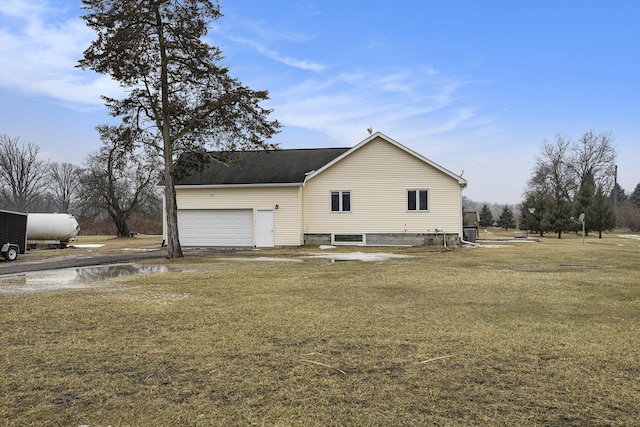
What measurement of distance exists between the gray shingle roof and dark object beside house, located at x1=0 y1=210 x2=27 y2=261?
7.80m

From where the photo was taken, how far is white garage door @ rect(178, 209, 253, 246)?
2614 centimetres

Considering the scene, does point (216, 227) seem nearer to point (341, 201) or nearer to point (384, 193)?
point (341, 201)

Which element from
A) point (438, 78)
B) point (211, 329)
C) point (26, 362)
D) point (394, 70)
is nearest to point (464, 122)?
point (438, 78)

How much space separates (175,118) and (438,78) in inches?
493

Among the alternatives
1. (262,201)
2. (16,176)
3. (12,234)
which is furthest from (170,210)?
(16,176)

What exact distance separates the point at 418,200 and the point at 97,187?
32.4 metres

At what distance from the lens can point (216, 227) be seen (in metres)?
26.5

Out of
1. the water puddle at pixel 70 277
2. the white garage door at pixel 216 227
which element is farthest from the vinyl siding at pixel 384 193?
the water puddle at pixel 70 277

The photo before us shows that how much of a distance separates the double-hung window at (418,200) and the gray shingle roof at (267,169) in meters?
5.75

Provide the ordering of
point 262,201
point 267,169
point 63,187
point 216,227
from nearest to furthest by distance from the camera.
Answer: point 262,201 → point 216,227 → point 267,169 → point 63,187

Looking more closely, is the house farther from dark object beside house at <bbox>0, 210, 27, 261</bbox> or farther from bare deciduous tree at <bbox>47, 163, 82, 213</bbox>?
bare deciduous tree at <bbox>47, 163, 82, 213</bbox>

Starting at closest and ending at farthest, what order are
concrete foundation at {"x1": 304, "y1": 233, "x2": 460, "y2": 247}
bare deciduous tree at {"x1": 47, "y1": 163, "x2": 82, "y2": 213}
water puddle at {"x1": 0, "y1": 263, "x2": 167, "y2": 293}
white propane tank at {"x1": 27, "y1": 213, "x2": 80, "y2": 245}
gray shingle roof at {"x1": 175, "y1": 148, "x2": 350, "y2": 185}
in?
water puddle at {"x1": 0, "y1": 263, "x2": 167, "y2": 293} → concrete foundation at {"x1": 304, "y1": 233, "x2": 460, "y2": 247} → gray shingle roof at {"x1": 175, "y1": 148, "x2": 350, "y2": 185} → white propane tank at {"x1": 27, "y1": 213, "x2": 80, "y2": 245} → bare deciduous tree at {"x1": 47, "y1": 163, "x2": 82, "y2": 213}

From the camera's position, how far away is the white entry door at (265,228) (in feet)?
84.0

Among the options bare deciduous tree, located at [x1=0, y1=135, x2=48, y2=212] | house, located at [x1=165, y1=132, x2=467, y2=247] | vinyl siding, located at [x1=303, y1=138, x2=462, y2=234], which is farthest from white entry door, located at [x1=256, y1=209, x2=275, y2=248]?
bare deciduous tree, located at [x1=0, y1=135, x2=48, y2=212]
